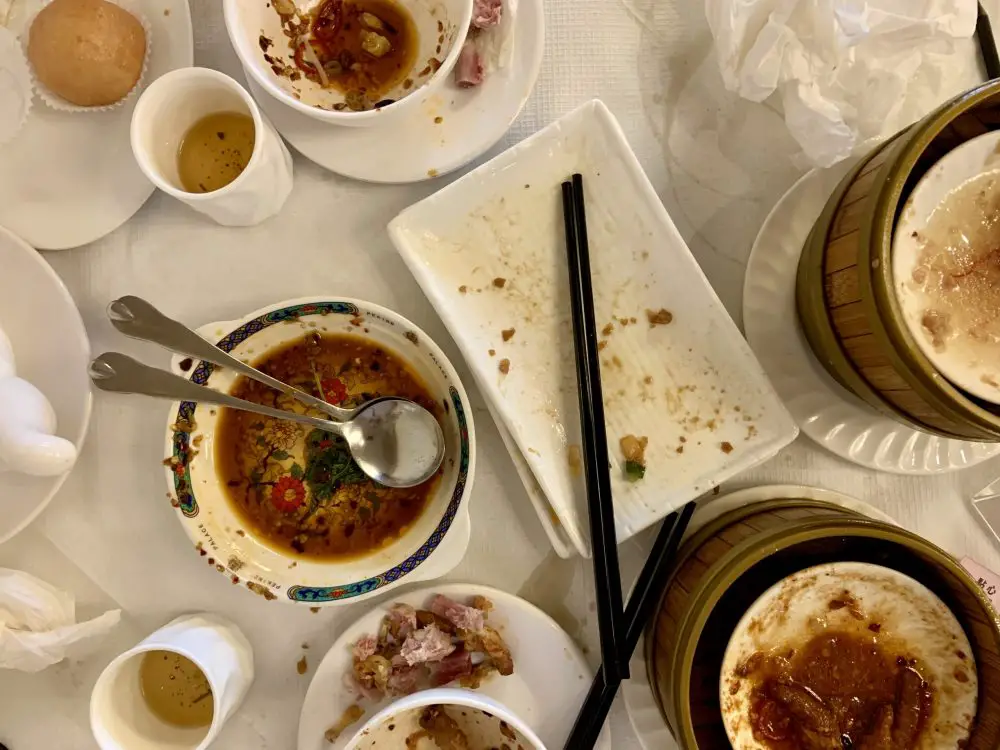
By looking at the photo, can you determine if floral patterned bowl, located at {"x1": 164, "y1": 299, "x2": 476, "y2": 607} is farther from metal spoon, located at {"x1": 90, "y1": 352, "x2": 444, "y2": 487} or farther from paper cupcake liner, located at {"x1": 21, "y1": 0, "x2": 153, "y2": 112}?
paper cupcake liner, located at {"x1": 21, "y1": 0, "x2": 153, "y2": 112}

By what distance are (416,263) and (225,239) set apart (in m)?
0.37

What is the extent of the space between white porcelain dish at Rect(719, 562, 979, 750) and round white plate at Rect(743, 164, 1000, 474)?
276 mm

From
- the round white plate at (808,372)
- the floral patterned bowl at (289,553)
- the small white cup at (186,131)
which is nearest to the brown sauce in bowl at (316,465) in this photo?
the floral patterned bowl at (289,553)

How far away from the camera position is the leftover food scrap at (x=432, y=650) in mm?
1115

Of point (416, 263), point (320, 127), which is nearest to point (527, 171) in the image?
point (416, 263)

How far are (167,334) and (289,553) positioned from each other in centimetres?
43

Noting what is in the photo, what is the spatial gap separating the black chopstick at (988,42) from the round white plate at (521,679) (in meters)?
1.28

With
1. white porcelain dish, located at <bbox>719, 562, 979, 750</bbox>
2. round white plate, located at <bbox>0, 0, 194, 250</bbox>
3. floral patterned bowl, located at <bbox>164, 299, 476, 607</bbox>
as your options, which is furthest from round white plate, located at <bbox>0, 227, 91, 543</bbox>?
white porcelain dish, located at <bbox>719, 562, 979, 750</bbox>

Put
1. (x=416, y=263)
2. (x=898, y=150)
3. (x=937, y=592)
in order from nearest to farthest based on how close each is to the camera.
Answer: (x=898, y=150)
(x=937, y=592)
(x=416, y=263)

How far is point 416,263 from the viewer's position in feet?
3.76

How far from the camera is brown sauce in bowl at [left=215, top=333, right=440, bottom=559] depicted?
3.85ft

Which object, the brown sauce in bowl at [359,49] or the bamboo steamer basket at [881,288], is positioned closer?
the bamboo steamer basket at [881,288]

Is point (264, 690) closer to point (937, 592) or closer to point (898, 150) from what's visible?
point (937, 592)

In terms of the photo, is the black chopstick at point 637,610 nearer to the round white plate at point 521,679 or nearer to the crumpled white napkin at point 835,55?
the round white plate at point 521,679
